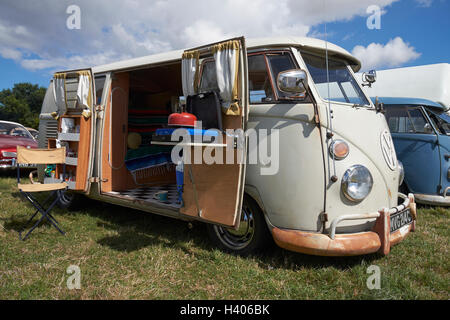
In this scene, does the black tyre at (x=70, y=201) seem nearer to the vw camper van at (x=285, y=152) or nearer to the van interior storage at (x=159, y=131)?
the van interior storage at (x=159, y=131)

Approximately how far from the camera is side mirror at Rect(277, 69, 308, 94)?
2.92 metres

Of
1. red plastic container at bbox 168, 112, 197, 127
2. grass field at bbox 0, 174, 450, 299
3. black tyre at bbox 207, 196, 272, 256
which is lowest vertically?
grass field at bbox 0, 174, 450, 299

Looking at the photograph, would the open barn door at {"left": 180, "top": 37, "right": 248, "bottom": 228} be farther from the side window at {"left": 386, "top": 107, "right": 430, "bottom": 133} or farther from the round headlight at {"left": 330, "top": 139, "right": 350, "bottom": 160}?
the side window at {"left": 386, "top": 107, "right": 430, "bottom": 133}

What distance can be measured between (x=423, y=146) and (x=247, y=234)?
395 centimetres

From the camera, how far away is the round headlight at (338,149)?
297 centimetres

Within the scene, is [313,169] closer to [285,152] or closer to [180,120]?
[285,152]

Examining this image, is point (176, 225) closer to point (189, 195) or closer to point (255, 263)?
point (189, 195)

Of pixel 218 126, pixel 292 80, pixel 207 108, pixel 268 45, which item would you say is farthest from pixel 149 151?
pixel 292 80

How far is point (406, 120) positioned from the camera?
5934mm

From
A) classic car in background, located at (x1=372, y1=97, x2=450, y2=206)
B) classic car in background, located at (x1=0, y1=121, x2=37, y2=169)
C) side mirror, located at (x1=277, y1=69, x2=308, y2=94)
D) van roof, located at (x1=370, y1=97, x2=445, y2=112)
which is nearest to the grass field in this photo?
classic car in background, located at (x1=372, y1=97, x2=450, y2=206)

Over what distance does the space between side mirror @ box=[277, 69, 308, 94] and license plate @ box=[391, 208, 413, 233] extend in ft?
5.08

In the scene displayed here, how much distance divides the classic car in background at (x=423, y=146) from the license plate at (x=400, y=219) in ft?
8.19
